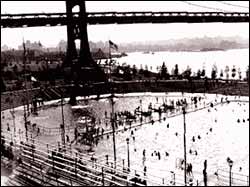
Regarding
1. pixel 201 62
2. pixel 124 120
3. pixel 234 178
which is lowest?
pixel 124 120

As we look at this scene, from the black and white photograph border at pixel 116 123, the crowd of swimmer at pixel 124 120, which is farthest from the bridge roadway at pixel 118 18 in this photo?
the crowd of swimmer at pixel 124 120

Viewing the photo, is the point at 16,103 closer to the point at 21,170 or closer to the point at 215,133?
the point at 215,133

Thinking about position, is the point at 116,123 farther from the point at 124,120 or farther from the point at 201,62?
the point at 201,62

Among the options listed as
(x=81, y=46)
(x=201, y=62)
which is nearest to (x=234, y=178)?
(x=81, y=46)

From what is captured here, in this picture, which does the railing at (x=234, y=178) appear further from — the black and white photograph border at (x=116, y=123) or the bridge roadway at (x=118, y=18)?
the bridge roadway at (x=118, y=18)

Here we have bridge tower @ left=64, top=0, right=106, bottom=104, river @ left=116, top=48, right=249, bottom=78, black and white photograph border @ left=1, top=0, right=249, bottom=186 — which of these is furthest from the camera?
river @ left=116, top=48, right=249, bottom=78

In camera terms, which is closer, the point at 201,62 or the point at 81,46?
the point at 81,46

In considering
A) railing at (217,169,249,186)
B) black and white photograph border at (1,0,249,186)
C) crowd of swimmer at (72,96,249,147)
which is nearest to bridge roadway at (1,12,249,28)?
black and white photograph border at (1,0,249,186)

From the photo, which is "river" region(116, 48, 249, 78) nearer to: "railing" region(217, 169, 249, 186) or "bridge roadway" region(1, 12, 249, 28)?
"bridge roadway" region(1, 12, 249, 28)

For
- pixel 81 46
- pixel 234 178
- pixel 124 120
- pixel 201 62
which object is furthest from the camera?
pixel 201 62

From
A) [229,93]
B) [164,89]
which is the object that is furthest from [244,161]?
[164,89]
